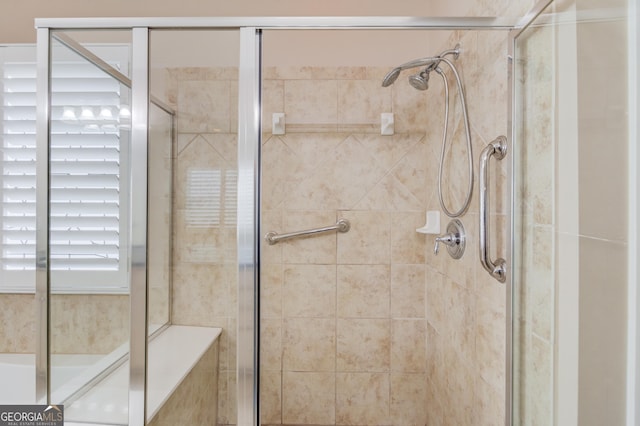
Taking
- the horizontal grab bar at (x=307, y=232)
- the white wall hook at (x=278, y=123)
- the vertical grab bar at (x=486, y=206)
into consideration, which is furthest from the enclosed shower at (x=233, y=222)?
the white wall hook at (x=278, y=123)

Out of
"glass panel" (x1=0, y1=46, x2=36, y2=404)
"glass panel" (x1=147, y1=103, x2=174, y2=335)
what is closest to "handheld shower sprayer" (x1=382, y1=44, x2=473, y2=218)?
"glass panel" (x1=147, y1=103, x2=174, y2=335)

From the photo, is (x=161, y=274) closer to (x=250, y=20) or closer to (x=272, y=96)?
(x=250, y=20)

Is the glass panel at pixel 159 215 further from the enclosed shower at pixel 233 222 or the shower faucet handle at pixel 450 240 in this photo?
the shower faucet handle at pixel 450 240

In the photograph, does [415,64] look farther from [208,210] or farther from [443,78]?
[208,210]

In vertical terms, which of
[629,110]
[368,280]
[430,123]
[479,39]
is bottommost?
[368,280]

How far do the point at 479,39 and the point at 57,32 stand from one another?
138 cm

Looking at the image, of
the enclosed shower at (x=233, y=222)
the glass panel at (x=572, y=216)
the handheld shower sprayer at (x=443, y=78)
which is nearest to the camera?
the glass panel at (x=572, y=216)

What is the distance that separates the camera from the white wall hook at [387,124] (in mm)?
1745

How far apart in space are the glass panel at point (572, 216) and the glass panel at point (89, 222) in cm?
112

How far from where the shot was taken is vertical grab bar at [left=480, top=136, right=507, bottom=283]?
99 centimetres

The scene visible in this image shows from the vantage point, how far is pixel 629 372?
0.55m

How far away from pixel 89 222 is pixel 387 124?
137cm

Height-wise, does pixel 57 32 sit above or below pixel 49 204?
above

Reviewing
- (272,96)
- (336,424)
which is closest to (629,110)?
(272,96)
